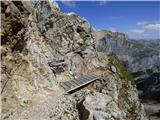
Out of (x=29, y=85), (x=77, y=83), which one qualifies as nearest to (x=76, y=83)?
(x=77, y=83)

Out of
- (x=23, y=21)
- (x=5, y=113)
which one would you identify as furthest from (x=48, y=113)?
(x=23, y=21)

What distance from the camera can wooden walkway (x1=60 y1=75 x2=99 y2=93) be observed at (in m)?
40.0

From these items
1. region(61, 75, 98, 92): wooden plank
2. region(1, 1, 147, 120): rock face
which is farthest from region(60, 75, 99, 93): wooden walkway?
region(1, 1, 147, 120): rock face

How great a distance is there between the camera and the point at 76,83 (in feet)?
146

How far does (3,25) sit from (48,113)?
7.99m

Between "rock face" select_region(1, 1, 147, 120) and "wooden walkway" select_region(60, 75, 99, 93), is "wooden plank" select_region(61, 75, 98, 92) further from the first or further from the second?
"rock face" select_region(1, 1, 147, 120)

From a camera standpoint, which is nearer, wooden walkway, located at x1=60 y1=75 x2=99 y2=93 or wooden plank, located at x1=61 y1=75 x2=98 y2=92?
wooden walkway, located at x1=60 y1=75 x2=99 y2=93

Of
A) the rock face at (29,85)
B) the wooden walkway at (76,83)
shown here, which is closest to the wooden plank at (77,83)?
the wooden walkway at (76,83)

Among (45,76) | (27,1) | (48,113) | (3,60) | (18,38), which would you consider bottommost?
(48,113)

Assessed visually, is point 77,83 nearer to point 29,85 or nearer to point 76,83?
point 76,83

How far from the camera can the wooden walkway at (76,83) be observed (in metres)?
40.0

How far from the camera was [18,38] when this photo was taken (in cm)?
2625

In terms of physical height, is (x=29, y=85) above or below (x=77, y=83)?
above

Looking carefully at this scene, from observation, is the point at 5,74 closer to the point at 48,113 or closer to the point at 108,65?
the point at 48,113
